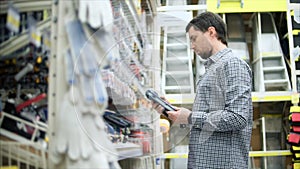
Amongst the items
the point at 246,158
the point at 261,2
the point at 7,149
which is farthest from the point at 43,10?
the point at 261,2

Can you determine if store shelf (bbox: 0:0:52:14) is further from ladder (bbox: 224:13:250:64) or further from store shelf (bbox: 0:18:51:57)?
ladder (bbox: 224:13:250:64)

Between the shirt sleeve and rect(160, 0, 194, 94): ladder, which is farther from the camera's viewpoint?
the shirt sleeve

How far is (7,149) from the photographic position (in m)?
0.79

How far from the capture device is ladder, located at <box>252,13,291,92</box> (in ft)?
9.37

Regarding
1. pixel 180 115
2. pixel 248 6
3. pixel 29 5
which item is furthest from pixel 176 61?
pixel 248 6

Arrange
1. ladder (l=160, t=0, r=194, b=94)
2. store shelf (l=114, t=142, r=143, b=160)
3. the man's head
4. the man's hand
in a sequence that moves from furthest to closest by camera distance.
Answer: the man's head → the man's hand → ladder (l=160, t=0, r=194, b=94) → store shelf (l=114, t=142, r=143, b=160)

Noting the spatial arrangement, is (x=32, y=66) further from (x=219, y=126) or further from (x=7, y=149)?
(x=219, y=126)

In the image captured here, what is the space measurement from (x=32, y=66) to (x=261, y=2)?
231 centimetres

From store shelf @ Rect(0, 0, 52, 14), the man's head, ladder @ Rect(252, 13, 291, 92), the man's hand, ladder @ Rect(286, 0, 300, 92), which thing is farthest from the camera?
ladder @ Rect(252, 13, 291, 92)

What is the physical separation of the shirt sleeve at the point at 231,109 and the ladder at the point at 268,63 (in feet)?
4.81

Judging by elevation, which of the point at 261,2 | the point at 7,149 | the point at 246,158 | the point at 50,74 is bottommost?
the point at 246,158

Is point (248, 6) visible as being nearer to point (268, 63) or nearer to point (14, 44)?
point (268, 63)

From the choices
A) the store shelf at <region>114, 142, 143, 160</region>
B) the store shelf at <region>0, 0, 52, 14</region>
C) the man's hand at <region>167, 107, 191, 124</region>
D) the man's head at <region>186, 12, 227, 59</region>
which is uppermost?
the man's head at <region>186, 12, 227, 59</region>

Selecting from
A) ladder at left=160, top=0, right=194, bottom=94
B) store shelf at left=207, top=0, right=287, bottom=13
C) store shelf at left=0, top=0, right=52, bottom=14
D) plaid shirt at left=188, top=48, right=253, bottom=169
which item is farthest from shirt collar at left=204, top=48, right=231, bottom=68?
store shelf at left=207, top=0, right=287, bottom=13
